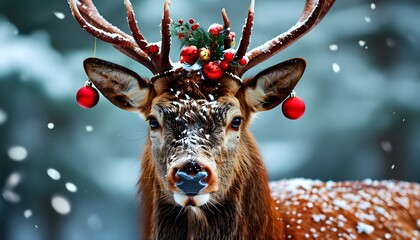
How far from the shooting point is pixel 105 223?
7645mm

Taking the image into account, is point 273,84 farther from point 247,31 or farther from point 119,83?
point 119,83

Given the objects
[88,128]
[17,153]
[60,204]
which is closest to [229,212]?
[88,128]

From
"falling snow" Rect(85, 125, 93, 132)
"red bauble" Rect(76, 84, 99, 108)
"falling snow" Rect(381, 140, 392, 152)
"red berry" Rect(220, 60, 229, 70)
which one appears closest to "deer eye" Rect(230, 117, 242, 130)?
"red berry" Rect(220, 60, 229, 70)

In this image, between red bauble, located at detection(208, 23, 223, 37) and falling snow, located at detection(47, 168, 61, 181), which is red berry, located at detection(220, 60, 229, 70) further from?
falling snow, located at detection(47, 168, 61, 181)

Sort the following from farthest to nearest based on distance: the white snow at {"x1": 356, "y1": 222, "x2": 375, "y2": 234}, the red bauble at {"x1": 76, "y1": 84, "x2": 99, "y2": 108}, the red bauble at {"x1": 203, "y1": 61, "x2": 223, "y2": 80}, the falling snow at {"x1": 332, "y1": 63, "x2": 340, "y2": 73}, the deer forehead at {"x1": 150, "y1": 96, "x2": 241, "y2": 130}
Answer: the falling snow at {"x1": 332, "y1": 63, "x2": 340, "y2": 73}
the white snow at {"x1": 356, "y1": 222, "x2": 375, "y2": 234}
the red bauble at {"x1": 76, "y1": 84, "x2": 99, "y2": 108}
the red bauble at {"x1": 203, "y1": 61, "x2": 223, "y2": 80}
the deer forehead at {"x1": 150, "y1": 96, "x2": 241, "y2": 130}

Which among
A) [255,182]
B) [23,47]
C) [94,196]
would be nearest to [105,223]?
[94,196]

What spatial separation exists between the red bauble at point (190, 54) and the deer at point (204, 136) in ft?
0.18

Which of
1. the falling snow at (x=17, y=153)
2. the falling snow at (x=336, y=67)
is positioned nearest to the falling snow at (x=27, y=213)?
the falling snow at (x=17, y=153)

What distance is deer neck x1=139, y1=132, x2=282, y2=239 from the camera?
337 centimetres

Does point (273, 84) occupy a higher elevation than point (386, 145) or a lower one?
higher

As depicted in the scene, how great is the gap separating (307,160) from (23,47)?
373cm

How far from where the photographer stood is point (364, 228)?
4.11 m

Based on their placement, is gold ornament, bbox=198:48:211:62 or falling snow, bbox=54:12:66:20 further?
falling snow, bbox=54:12:66:20

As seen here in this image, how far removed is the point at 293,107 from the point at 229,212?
2.27ft
